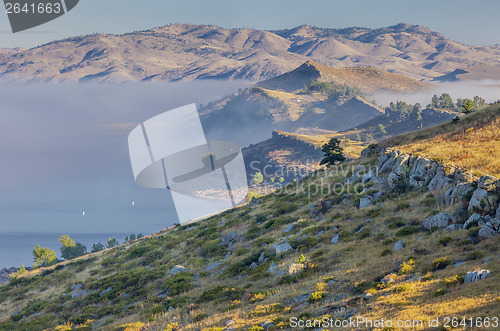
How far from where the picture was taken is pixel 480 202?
30312 mm

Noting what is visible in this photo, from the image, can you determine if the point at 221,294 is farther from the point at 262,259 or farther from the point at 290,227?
the point at 290,227

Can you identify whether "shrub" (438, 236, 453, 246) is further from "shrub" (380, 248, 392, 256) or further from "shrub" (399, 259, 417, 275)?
"shrub" (399, 259, 417, 275)

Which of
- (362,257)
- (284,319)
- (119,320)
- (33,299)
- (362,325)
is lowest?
(33,299)

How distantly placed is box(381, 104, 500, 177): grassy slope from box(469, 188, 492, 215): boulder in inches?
209

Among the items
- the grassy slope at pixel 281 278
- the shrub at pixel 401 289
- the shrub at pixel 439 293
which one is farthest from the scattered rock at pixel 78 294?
the shrub at pixel 439 293

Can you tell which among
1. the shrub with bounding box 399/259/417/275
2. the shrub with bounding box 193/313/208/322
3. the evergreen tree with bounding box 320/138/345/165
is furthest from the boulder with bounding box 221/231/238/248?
the evergreen tree with bounding box 320/138/345/165

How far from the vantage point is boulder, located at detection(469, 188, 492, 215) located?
29312mm

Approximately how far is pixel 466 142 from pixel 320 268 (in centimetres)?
2963

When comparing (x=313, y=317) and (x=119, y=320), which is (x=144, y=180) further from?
(x=313, y=317)

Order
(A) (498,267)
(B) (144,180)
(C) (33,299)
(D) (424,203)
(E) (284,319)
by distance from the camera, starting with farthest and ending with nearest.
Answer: (B) (144,180), (C) (33,299), (D) (424,203), (E) (284,319), (A) (498,267)

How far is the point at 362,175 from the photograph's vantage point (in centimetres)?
5606

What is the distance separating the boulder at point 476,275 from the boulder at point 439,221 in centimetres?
1076

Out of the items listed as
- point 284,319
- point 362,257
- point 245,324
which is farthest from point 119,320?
point 362,257

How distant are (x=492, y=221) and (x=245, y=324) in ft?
59.4
